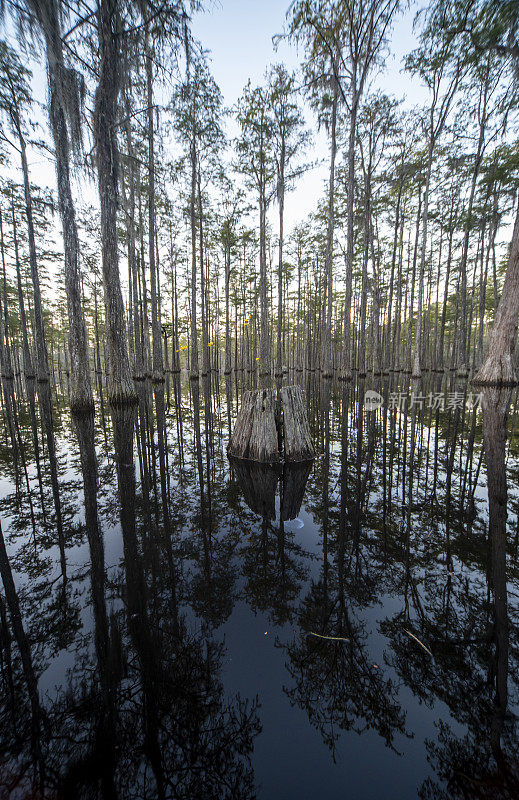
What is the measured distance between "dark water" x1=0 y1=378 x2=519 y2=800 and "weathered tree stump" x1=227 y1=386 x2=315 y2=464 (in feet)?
3.68

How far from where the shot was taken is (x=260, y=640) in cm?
172

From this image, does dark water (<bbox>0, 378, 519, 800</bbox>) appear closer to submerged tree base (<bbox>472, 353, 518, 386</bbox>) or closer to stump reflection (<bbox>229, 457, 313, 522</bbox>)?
stump reflection (<bbox>229, 457, 313, 522</bbox>)

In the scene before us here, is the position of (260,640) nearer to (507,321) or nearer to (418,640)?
(418,640)

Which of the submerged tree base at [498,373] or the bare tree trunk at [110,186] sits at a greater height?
the bare tree trunk at [110,186]

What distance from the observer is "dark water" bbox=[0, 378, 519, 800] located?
112 cm

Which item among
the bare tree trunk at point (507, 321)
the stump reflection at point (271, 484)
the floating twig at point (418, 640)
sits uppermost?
the bare tree trunk at point (507, 321)

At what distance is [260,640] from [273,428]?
3.41 metres

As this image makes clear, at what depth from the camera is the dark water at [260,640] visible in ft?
3.69

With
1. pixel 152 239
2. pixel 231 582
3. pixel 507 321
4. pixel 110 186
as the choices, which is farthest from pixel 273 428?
pixel 152 239

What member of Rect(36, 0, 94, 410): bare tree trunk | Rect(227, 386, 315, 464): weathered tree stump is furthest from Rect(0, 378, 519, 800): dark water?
Rect(36, 0, 94, 410): bare tree trunk

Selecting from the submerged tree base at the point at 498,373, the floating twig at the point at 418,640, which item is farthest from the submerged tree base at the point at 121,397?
the submerged tree base at the point at 498,373

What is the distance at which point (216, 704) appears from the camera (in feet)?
4.43

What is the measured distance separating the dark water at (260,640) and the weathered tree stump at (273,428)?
112 cm

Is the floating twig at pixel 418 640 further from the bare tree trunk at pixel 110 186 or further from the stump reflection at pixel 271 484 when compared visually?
Answer: the bare tree trunk at pixel 110 186
